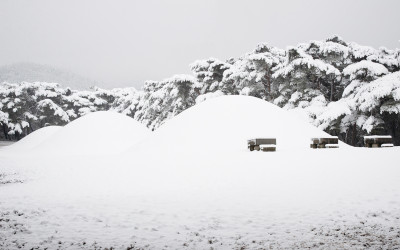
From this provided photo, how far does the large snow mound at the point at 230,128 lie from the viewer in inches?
685

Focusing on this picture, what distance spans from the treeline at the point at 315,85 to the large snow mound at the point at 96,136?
526cm

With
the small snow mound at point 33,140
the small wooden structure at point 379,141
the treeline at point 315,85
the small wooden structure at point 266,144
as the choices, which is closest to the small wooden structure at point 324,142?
the small wooden structure at point 379,141

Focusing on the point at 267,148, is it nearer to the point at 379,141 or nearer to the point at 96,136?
the point at 379,141

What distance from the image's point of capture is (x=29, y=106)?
5578 centimetres

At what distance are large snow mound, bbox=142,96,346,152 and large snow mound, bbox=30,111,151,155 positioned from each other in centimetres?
884

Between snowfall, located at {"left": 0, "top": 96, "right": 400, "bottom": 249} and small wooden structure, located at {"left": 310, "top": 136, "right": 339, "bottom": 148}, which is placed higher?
small wooden structure, located at {"left": 310, "top": 136, "right": 339, "bottom": 148}

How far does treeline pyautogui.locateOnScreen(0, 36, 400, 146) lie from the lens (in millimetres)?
20953

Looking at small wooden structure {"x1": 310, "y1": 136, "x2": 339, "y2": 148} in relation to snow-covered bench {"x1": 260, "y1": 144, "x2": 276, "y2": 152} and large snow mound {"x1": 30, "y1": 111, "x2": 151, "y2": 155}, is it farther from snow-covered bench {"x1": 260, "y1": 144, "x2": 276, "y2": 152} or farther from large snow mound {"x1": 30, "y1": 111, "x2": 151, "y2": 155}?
large snow mound {"x1": 30, "y1": 111, "x2": 151, "y2": 155}

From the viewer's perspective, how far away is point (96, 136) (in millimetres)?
30047

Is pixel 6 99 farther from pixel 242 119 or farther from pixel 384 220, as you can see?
pixel 384 220

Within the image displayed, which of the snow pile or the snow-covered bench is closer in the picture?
the snow-covered bench

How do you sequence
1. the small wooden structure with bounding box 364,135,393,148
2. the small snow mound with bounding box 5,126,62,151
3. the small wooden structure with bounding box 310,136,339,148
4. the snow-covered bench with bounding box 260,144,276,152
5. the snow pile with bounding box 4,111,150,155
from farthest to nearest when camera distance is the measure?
the small snow mound with bounding box 5,126,62,151 → the snow pile with bounding box 4,111,150,155 → the small wooden structure with bounding box 310,136,339,148 → the small wooden structure with bounding box 364,135,393,148 → the snow-covered bench with bounding box 260,144,276,152

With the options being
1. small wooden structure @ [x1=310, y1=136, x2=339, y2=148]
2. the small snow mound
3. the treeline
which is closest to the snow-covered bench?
small wooden structure @ [x1=310, y1=136, x2=339, y2=148]

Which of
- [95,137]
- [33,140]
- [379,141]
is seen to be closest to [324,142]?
[379,141]
